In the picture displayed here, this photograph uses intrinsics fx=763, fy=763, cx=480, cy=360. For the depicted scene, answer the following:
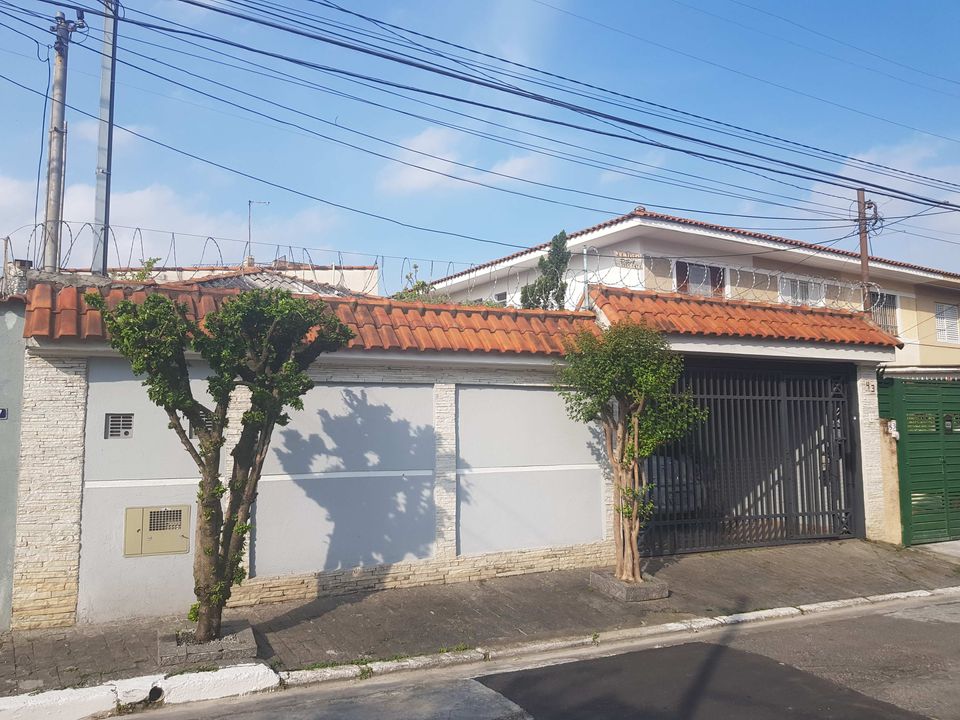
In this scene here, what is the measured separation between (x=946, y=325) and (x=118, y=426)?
24850mm

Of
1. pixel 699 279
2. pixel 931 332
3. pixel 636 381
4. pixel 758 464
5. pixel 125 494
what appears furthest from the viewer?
pixel 931 332

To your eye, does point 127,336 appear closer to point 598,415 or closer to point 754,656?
point 598,415

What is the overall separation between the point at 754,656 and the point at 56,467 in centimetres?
687

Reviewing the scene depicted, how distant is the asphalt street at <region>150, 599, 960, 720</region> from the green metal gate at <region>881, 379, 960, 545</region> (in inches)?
203

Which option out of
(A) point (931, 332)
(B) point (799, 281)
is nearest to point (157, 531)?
(B) point (799, 281)

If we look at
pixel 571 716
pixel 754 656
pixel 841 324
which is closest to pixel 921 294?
pixel 841 324

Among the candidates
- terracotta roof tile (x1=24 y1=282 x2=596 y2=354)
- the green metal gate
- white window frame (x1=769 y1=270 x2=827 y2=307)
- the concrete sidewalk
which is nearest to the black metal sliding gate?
the concrete sidewalk

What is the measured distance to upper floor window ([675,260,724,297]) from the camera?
1888 centimetres

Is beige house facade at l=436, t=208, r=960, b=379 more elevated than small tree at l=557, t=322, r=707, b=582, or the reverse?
beige house facade at l=436, t=208, r=960, b=379

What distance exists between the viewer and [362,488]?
8828 millimetres

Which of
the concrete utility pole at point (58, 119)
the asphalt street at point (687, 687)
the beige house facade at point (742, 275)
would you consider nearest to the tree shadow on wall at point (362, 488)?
the asphalt street at point (687, 687)

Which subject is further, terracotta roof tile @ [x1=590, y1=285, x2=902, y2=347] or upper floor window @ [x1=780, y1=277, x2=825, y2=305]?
upper floor window @ [x1=780, y1=277, x2=825, y2=305]

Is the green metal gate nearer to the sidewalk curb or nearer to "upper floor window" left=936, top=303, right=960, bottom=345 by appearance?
the sidewalk curb

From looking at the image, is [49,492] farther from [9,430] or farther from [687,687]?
[687,687]
